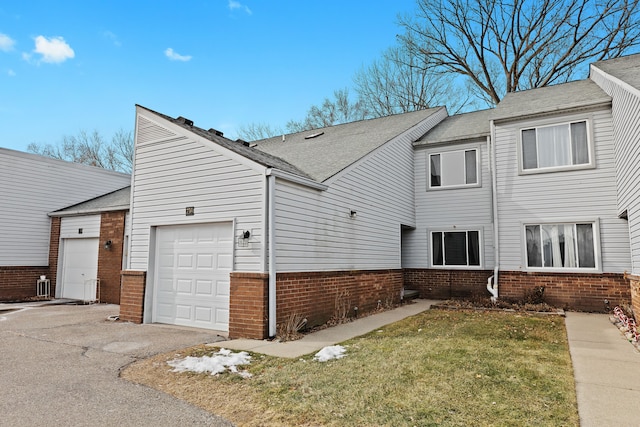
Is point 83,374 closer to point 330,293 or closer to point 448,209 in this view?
point 330,293

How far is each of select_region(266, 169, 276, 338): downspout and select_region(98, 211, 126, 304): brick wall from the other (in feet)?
25.9

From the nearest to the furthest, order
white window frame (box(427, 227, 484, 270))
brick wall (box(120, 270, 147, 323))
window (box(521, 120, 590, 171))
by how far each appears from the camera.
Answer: brick wall (box(120, 270, 147, 323)), window (box(521, 120, 590, 171)), white window frame (box(427, 227, 484, 270))

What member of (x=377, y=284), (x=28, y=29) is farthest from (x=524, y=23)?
(x=28, y=29)

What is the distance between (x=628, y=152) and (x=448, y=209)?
5.55 meters

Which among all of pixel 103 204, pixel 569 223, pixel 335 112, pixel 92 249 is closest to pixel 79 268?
pixel 92 249

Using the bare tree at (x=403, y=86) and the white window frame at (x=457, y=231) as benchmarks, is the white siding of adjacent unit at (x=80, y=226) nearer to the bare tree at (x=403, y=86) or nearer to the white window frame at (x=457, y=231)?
the white window frame at (x=457, y=231)

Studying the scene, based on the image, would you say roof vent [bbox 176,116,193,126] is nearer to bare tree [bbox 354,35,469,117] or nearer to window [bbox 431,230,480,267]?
window [bbox 431,230,480,267]

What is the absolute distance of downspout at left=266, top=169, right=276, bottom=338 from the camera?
22.7 feet

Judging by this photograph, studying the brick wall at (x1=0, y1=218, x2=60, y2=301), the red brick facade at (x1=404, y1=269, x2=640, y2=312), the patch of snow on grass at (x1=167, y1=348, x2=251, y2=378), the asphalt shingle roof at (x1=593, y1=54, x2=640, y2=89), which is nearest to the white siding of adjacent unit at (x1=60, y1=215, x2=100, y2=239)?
the brick wall at (x1=0, y1=218, x2=60, y2=301)

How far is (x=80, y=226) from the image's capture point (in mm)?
13922

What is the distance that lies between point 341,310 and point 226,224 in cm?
341

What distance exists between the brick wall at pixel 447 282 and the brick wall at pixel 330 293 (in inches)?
74.1

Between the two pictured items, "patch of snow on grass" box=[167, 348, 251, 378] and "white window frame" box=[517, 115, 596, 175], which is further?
"white window frame" box=[517, 115, 596, 175]

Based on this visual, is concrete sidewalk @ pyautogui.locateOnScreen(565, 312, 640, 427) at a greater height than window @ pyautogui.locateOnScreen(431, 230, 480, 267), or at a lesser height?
lesser
